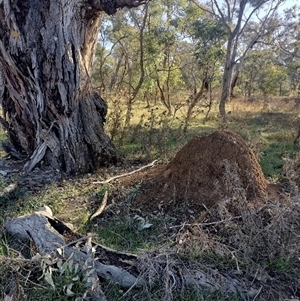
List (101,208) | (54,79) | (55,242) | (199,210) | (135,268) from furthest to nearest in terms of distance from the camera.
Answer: (54,79) < (101,208) < (199,210) < (55,242) < (135,268)

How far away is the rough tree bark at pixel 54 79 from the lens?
4.59 m

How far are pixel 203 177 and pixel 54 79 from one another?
2.45 metres

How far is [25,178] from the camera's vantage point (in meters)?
4.59

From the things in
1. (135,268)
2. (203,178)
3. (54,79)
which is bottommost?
(135,268)

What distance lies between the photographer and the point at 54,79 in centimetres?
468

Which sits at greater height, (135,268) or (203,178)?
(203,178)

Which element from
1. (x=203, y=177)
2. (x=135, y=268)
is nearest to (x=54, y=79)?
(x=203, y=177)

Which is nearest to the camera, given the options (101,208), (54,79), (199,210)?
(199,210)

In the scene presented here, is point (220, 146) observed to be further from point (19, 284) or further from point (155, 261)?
point (19, 284)

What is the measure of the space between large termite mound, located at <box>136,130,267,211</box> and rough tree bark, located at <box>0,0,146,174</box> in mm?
1420

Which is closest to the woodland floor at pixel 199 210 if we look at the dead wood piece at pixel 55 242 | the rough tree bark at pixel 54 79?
the dead wood piece at pixel 55 242

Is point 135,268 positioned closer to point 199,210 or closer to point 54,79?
point 199,210

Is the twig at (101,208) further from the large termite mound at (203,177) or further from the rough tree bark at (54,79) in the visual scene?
the rough tree bark at (54,79)

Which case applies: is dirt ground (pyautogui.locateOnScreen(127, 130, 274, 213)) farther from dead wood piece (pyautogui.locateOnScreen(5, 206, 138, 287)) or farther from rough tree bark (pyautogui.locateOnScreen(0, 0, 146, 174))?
rough tree bark (pyautogui.locateOnScreen(0, 0, 146, 174))
